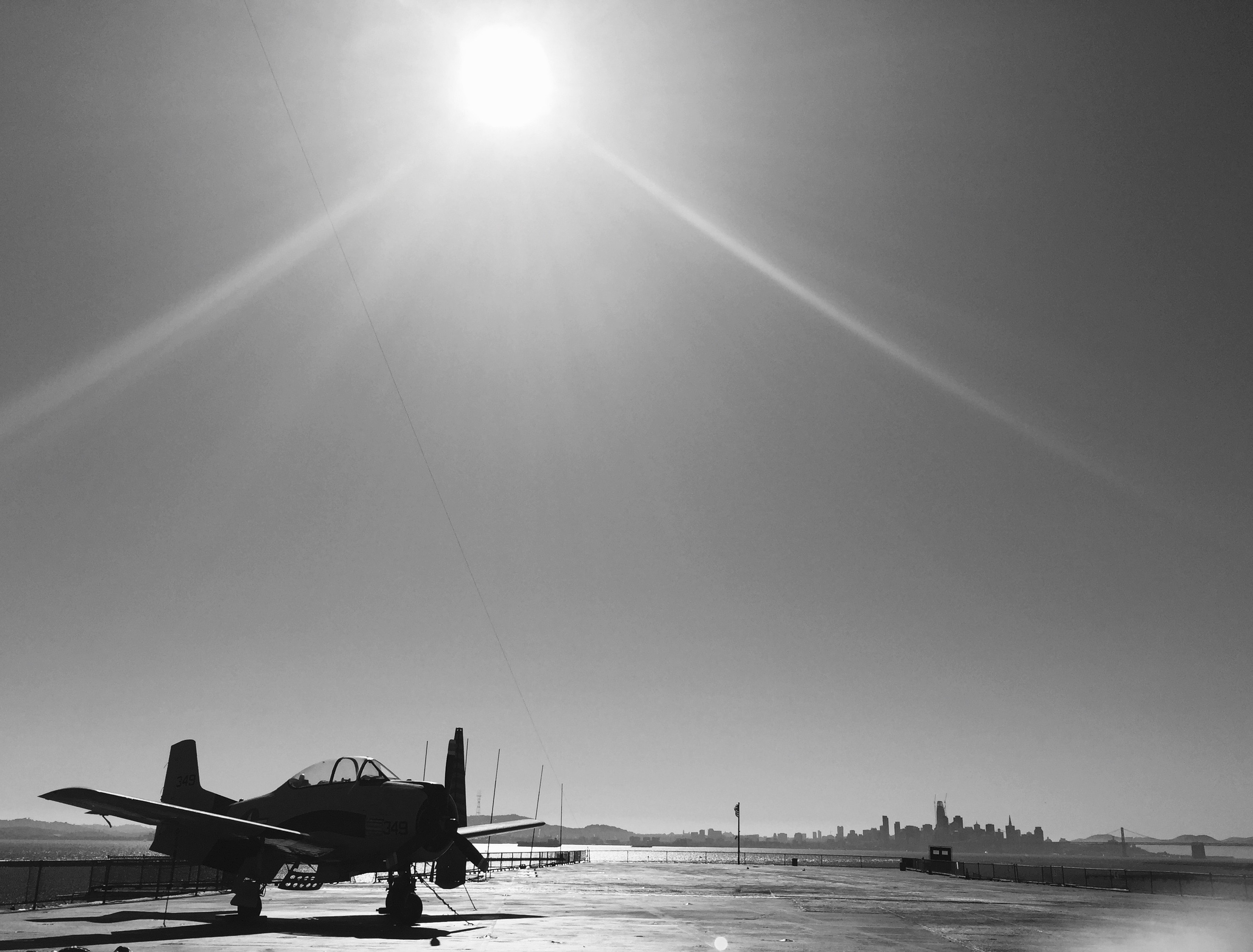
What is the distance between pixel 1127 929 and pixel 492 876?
39.1 meters

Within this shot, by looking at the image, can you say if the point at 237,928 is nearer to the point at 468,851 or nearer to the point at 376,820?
the point at 376,820

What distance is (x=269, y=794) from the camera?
2339 cm

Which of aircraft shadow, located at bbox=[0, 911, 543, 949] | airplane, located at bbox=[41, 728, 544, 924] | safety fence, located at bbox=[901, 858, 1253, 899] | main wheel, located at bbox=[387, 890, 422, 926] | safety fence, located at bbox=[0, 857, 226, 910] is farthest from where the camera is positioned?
safety fence, located at bbox=[901, 858, 1253, 899]

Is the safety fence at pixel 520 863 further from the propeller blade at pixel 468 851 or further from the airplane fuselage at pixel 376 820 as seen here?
the airplane fuselage at pixel 376 820

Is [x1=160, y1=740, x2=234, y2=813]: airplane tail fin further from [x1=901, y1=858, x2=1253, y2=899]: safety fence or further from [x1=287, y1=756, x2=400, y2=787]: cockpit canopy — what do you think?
[x1=901, y1=858, x2=1253, y2=899]: safety fence

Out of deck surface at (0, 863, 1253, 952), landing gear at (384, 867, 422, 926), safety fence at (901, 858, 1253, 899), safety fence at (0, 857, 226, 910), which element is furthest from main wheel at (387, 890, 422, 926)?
safety fence at (901, 858, 1253, 899)

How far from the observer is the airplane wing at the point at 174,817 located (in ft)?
55.3

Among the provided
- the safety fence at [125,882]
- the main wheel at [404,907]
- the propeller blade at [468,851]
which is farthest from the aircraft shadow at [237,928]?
the safety fence at [125,882]

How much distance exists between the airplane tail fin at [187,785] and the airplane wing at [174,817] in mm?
4247

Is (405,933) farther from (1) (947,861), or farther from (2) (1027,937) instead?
(1) (947,861)

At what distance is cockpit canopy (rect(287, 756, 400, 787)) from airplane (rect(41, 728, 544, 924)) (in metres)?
0.02

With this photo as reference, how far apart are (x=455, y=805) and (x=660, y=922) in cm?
667

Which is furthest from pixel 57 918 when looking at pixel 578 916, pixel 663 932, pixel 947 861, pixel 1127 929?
pixel 947 861

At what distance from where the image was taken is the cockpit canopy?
885 inches
